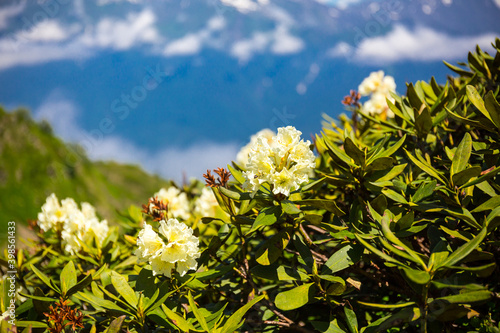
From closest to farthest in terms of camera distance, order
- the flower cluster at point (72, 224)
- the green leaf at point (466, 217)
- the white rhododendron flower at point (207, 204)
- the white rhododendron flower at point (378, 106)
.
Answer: the green leaf at point (466, 217) → the flower cluster at point (72, 224) → the white rhododendron flower at point (207, 204) → the white rhododendron flower at point (378, 106)

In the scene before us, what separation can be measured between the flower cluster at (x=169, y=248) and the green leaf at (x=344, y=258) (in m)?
0.51

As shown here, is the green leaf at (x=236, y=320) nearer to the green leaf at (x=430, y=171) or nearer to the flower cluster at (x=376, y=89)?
the green leaf at (x=430, y=171)

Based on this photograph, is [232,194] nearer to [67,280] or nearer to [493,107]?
[67,280]

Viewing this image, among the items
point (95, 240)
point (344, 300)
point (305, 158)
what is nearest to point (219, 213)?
point (305, 158)

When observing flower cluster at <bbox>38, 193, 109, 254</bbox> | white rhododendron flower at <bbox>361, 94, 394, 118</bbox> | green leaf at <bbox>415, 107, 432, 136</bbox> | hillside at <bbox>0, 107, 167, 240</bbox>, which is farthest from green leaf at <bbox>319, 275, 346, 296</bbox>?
hillside at <bbox>0, 107, 167, 240</bbox>

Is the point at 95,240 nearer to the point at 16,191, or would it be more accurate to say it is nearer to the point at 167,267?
the point at 167,267

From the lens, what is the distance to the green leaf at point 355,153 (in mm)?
1353

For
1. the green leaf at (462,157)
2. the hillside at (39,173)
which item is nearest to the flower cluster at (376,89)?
the green leaf at (462,157)

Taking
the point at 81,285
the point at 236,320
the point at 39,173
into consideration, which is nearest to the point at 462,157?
the point at 236,320

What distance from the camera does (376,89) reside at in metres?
2.95

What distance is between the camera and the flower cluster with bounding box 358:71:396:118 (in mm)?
2785

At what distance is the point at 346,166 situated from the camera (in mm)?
1484

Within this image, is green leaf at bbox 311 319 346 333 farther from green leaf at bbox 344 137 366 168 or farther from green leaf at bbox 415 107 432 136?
green leaf at bbox 415 107 432 136

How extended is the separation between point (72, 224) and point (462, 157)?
1.93 meters
